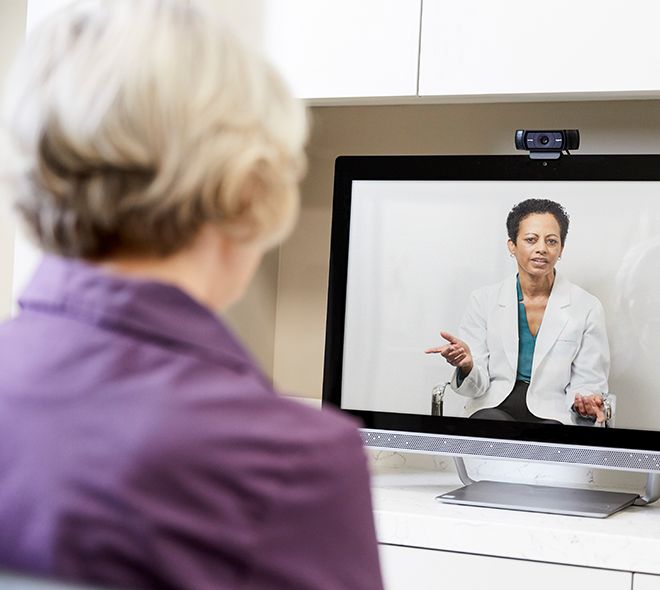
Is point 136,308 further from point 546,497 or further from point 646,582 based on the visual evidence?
point 546,497

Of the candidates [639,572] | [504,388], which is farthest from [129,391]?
[504,388]

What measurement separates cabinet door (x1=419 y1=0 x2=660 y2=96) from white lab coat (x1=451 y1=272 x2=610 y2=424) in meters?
0.42

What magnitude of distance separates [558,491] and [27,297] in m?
1.89

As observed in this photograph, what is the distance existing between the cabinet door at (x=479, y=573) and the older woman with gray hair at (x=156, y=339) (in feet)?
4.52

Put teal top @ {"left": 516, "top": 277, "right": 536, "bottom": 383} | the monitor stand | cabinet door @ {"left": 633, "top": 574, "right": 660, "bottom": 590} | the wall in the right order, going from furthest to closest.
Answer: the wall < teal top @ {"left": 516, "top": 277, "right": 536, "bottom": 383} < the monitor stand < cabinet door @ {"left": 633, "top": 574, "right": 660, "bottom": 590}

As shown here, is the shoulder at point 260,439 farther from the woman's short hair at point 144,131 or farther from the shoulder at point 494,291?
the shoulder at point 494,291

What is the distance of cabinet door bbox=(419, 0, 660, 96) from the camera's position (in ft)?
7.30

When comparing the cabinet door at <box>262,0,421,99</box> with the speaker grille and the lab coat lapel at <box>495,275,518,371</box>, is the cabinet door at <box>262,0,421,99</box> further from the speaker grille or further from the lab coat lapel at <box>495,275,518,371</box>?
the speaker grille

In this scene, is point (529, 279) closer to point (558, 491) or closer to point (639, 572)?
point (558, 491)

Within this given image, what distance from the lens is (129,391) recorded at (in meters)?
0.66

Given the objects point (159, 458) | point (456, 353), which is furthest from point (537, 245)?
point (159, 458)

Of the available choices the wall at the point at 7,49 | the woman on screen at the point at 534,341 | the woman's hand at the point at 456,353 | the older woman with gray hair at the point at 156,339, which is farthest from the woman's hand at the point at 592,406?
the older woman with gray hair at the point at 156,339

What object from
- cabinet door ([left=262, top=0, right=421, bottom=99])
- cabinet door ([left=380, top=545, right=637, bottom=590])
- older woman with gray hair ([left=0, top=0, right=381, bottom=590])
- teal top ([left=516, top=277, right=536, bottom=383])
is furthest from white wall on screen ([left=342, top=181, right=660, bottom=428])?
older woman with gray hair ([left=0, top=0, right=381, bottom=590])

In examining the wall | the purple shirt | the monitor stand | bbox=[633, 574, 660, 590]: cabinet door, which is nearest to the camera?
the purple shirt
